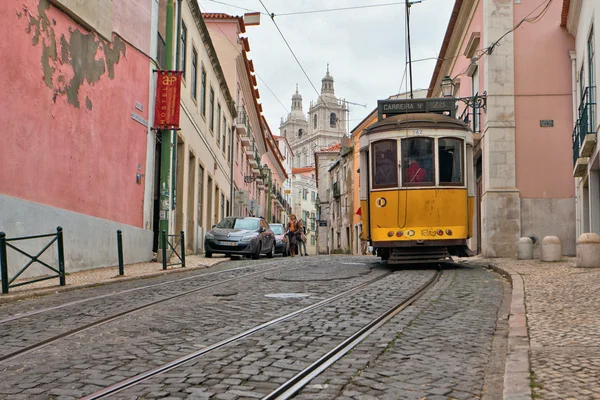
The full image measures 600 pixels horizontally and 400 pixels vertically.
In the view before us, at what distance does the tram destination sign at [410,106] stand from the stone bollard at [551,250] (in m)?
3.61

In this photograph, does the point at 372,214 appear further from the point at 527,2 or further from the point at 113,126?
the point at 527,2

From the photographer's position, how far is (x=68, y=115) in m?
13.0

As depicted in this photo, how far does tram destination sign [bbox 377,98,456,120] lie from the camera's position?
15281 millimetres

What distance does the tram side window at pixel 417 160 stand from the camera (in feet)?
46.2

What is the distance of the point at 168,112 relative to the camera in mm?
17938

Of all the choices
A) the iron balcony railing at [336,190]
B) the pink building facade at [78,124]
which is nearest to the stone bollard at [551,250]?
the pink building facade at [78,124]

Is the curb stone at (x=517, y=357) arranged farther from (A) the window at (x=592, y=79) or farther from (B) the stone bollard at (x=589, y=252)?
(A) the window at (x=592, y=79)

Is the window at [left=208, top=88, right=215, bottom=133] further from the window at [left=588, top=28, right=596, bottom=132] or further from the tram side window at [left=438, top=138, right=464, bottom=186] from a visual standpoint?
the tram side window at [left=438, top=138, right=464, bottom=186]

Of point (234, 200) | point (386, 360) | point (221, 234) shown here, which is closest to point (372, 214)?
point (221, 234)

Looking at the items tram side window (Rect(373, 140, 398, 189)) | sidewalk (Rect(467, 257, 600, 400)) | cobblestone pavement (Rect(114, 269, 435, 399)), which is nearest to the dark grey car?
tram side window (Rect(373, 140, 398, 189))

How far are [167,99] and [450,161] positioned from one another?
25.3 ft

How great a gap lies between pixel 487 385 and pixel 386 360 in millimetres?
910

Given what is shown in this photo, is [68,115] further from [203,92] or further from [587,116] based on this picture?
[203,92]

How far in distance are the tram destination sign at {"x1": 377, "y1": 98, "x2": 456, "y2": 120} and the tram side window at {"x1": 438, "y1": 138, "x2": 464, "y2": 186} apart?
1418 mm
